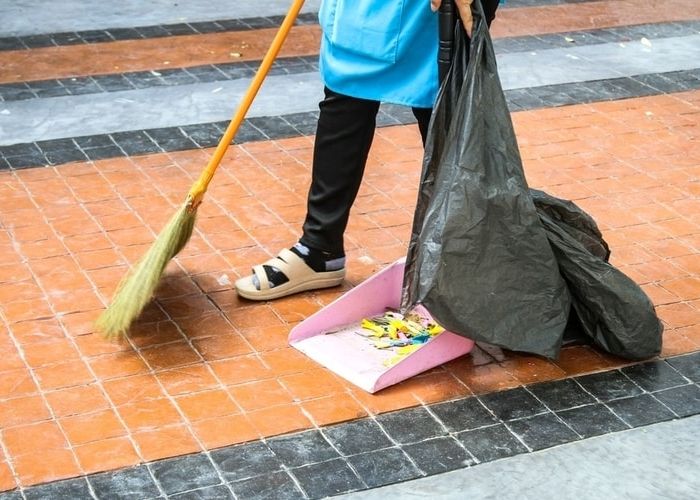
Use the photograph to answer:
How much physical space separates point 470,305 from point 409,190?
1.66 metres

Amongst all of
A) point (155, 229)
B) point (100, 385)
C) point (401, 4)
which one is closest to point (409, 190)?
point (155, 229)

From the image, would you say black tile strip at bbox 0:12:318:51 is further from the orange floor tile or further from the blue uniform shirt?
the blue uniform shirt

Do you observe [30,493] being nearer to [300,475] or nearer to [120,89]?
[300,475]

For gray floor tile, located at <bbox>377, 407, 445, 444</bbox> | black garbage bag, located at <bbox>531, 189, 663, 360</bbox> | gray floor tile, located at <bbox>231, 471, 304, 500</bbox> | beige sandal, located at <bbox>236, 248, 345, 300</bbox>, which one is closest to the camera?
gray floor tile, located at <bbox>231, 471, 304, 500</bbox>

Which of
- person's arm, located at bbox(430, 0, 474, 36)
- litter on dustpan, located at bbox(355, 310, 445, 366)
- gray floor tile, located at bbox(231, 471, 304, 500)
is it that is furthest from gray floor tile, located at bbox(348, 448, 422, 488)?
person's arm, located at bbox(430, 0, 474, 36)

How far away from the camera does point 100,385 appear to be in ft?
12.1

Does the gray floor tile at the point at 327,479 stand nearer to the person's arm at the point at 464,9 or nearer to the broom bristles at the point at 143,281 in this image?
the broom bristles at the point at 143,281

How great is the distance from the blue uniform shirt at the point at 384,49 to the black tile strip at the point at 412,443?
39.0 inches

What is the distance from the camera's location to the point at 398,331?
13.2 feet

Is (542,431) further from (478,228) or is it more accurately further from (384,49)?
(384,49)

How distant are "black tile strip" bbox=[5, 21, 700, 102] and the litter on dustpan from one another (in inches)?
109

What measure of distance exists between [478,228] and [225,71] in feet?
11.0

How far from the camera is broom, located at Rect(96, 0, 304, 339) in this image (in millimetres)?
3916

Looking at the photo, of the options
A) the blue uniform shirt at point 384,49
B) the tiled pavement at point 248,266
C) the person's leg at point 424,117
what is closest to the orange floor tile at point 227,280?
the tiled pavement at point 248,266
